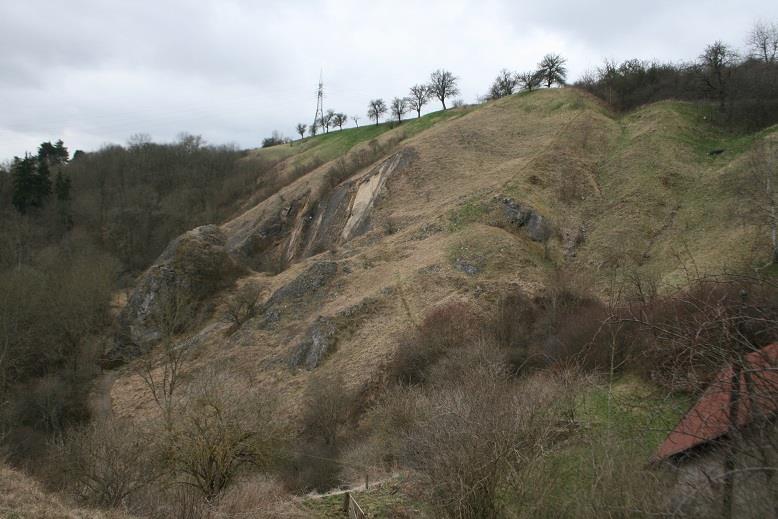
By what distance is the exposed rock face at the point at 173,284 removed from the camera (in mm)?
37375

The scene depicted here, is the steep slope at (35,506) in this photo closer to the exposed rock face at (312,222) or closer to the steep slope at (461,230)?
the steep slope at (461,230)

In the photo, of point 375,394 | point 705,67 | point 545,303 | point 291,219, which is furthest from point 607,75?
point 375,394

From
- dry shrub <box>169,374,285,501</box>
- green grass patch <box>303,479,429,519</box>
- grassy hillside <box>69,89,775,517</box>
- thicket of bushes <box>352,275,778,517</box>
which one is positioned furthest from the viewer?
dry shrub <box>169,374,285,501</box>

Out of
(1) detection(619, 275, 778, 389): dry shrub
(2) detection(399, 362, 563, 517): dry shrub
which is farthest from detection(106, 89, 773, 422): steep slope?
(1) detection(619, 275, 778, 389): dry shrub

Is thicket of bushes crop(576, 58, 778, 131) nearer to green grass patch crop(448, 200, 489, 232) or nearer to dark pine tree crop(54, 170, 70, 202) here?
green grass patch crop(448, 200, 489, 232)

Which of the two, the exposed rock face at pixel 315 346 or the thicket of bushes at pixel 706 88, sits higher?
the thicket of bushes at pixel 706 88

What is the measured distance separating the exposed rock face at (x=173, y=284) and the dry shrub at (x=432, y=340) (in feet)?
64.1

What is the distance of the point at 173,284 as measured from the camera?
39.8 m

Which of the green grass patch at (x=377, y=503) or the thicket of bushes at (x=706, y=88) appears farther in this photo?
the thicket of bushes at (x=706, y=88)

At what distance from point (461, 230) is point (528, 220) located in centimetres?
Answer: 437

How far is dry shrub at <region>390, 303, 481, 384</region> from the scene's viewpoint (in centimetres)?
2236

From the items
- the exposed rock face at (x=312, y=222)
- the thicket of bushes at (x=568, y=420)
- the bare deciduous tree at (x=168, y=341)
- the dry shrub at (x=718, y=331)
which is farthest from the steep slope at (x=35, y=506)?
the exposed rock face at (x=312, y=222)

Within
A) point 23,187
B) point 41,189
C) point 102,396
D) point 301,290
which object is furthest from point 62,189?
point 301,290

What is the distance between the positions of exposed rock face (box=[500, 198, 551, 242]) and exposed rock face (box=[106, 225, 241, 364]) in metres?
21.5
